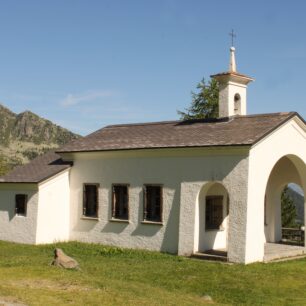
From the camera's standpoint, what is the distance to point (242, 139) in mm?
18562

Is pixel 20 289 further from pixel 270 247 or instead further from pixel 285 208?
pixel 285 208

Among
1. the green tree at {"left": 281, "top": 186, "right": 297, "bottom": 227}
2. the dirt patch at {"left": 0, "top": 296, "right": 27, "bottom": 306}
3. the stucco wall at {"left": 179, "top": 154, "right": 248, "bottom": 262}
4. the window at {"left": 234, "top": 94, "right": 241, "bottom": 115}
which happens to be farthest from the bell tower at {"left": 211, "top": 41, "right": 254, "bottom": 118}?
the green tree at {"left": 281, "top": 186, "right": 297, "bottom": 227}

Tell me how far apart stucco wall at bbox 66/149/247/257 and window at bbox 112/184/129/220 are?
312mm

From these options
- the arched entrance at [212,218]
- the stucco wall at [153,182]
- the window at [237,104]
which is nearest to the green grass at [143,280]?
the stucco wall at [153,182]

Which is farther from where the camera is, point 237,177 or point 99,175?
point 99,175

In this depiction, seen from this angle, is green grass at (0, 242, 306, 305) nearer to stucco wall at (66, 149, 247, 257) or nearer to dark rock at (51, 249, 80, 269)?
dark rock at (51, 249, 80, 269)

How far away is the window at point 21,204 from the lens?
24.2m

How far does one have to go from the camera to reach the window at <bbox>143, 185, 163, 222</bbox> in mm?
21172

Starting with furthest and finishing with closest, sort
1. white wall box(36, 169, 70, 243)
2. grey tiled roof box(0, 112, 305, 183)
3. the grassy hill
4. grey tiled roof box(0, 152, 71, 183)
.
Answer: the grassy hill → grey tiled roof box(0, 152, 71, 183) → white wall box(36, 169, 70, 243) → grey tiled roof box(0, 112, 305, 183)

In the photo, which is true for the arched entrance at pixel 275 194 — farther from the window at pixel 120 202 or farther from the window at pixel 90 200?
the window at pixel 90 200

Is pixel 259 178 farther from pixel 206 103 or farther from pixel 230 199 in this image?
pixel 206 103

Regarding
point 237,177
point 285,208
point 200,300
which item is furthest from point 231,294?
point 285,208

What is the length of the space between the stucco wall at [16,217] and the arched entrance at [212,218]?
7.82 metres

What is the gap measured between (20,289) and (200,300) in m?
4.31
